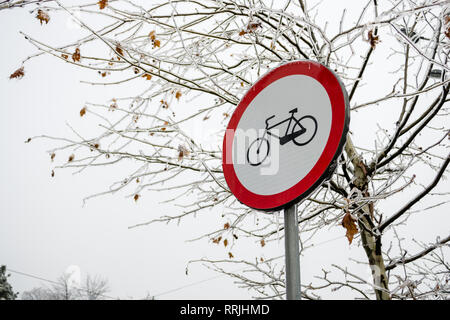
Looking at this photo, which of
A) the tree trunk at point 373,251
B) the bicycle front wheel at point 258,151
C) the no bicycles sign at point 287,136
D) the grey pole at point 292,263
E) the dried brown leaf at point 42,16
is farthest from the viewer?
the tree trunk at point 373,251

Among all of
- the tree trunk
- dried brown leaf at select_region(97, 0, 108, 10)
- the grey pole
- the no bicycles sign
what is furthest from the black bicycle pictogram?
dried brown leaf at select_region(97, 0, 108, 10)

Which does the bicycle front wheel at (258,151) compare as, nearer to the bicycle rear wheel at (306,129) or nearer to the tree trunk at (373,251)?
the bicycle rear wheel at (306,129)

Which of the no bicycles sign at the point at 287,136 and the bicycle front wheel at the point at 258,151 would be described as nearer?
the no bicycles sign at the point at 287,136

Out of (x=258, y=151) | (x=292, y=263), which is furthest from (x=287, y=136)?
(x=292, y=263)

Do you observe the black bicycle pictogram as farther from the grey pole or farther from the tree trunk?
the tree trunk

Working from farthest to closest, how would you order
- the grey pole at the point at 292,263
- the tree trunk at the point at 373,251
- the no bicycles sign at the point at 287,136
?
the tree trunk at the point at 373,251, the no bicycles sign at the point at 287,136, the grey pole at the point at 292,263

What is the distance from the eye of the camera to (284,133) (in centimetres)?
137

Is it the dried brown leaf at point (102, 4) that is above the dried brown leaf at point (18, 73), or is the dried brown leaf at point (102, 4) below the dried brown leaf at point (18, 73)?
above

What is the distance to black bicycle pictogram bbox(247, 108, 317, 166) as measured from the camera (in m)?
1.31

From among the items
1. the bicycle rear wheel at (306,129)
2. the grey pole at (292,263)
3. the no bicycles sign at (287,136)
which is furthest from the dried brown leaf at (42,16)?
the grey pole at (292,263)

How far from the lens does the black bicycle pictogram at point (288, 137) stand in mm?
1307
